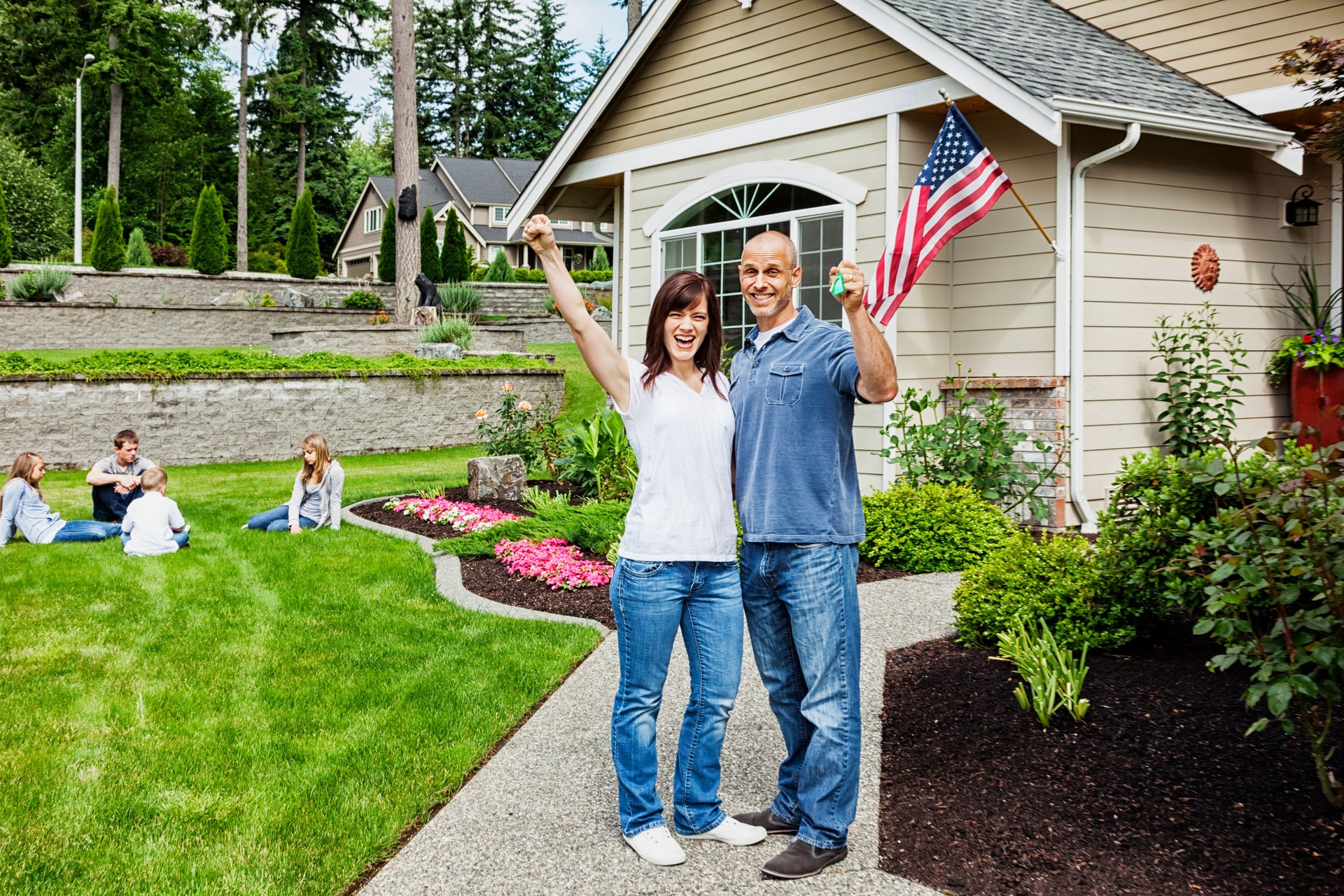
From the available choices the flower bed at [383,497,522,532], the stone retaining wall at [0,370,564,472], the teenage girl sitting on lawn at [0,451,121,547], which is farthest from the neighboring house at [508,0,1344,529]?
the stone retaining wall at [0,370,564,472]

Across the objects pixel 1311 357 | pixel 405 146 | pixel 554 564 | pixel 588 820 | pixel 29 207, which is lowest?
pixel 588 820

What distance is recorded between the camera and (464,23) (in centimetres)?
5181

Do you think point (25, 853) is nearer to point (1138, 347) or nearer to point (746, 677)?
point (746, 677)

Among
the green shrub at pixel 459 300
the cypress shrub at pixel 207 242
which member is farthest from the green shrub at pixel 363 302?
the cypress shrub at pixel 207 242

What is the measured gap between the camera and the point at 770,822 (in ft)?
11.0

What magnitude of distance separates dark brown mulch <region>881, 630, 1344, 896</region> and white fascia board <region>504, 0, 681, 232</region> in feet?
25.2

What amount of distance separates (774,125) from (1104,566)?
580 cm

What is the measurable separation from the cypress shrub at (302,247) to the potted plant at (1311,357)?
2522 cm

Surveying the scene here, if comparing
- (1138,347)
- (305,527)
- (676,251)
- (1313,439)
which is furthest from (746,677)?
(676,251)

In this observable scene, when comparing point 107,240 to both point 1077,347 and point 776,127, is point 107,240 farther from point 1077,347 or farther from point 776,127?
point 1077,347

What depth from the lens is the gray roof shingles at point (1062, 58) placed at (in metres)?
7.51

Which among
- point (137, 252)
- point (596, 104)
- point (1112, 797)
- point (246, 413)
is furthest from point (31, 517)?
point (137, 252)

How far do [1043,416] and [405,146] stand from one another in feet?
48.6

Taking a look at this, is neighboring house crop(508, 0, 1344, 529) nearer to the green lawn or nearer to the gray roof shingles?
the gray roof shingles
